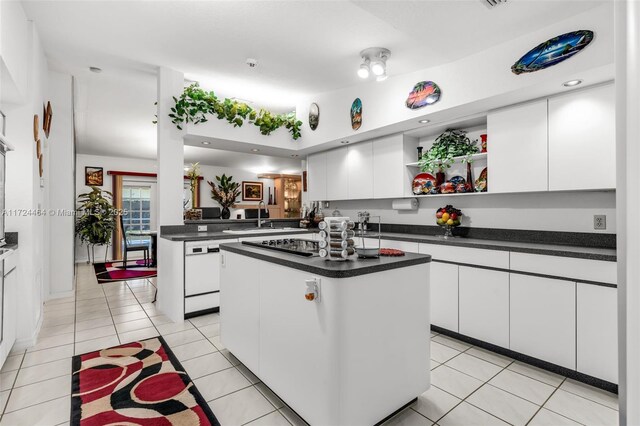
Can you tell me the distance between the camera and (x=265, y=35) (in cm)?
286

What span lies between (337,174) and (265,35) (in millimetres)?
2300

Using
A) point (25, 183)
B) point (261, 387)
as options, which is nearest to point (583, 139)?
point (261, 387)

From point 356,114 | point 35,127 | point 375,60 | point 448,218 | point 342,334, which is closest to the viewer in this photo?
point 342,334

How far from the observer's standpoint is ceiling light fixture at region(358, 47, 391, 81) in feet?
9.88

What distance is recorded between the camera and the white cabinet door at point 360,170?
4.30 m

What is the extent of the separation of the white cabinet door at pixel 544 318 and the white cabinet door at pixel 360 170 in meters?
2.17

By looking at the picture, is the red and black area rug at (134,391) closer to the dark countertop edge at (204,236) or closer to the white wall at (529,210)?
the dark countertop edge at (204,236)

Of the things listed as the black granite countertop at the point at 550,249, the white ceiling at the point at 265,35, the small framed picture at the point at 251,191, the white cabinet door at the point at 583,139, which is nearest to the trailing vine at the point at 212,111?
the white ceiling at the point at 265,35

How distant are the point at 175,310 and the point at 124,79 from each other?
111 inches

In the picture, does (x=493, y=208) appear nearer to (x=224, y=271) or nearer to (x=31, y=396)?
(x=224, y=271)

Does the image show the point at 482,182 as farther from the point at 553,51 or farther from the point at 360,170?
the point at 360,170

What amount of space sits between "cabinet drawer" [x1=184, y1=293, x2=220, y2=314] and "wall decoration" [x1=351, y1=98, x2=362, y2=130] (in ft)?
8.66

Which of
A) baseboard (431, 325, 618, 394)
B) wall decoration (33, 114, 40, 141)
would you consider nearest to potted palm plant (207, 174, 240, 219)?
wall decoration (33, 114, 40, 141)

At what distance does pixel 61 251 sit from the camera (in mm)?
4359
